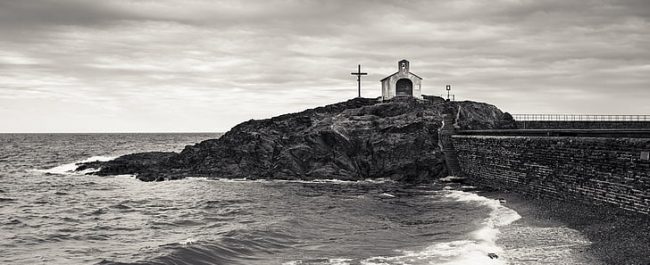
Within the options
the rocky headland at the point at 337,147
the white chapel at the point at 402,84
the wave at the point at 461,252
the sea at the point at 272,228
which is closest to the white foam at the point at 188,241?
the sea at the point at 272,228

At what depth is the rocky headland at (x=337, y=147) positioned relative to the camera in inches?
1775

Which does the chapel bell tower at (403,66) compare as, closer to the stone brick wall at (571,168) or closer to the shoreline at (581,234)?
the stone brick wall at (571,168)

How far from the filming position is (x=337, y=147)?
47.2 meters

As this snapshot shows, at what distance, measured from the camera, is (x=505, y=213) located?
2494 centimetres

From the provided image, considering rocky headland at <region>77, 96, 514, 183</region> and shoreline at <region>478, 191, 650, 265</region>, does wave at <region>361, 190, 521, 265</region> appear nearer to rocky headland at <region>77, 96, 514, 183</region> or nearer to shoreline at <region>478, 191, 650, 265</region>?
shoreline at <region>478, 191, 650, 265</region>

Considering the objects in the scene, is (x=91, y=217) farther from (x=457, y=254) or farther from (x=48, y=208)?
(x=457, y=254)

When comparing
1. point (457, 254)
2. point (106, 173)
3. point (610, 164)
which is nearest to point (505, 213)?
point (610, 164)

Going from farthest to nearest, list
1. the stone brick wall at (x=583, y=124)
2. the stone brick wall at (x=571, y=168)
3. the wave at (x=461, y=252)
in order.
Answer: the stone brick wall at (x=583, y=124), the stone brick wall at (x=571, y=168), the wave at (x=461, y=252)

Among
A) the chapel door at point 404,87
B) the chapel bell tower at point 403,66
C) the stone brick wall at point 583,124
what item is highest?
the chapel bell tower at point 403,66

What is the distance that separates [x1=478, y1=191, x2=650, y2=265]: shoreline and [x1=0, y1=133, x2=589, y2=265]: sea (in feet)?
0.41

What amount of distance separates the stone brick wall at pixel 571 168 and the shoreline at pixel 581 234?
2.39 ft

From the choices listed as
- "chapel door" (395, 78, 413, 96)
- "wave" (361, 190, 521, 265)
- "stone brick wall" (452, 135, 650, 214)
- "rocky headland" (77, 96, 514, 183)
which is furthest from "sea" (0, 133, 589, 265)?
"chapel door" (395, 78, 413, 96)

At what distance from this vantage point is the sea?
59.3 feet

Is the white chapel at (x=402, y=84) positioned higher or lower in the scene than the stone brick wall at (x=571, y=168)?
higher
